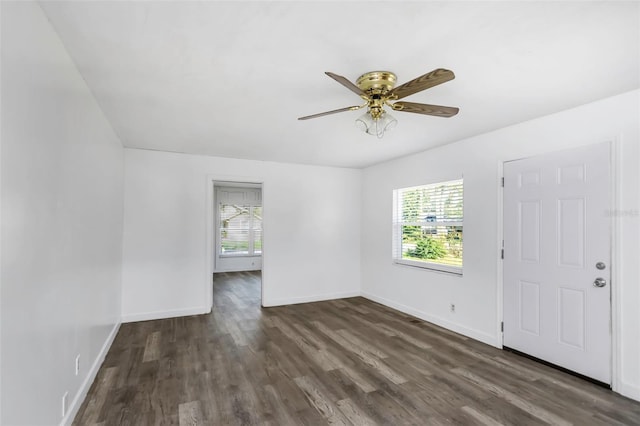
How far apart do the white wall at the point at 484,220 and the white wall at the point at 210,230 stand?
1.79 feet

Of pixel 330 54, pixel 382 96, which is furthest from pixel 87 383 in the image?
pixel 382 96

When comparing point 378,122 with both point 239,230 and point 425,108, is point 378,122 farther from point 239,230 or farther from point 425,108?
point 239,230

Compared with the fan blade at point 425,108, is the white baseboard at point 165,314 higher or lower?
lower

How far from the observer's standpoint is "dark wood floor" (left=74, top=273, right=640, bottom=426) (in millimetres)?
2240

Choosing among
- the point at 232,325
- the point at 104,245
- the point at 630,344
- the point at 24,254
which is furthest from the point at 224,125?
the point at 630,344

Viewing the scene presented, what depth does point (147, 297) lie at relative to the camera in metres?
4.46

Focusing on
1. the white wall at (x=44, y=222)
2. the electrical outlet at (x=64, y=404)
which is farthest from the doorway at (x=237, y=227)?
the electrical outlet at (x=64, y=404)

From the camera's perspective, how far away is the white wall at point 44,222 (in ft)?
4.24

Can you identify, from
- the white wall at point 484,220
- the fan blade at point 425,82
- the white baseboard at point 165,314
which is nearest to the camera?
the fan blade at point 425,82

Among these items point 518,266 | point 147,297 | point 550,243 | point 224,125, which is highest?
point 224,125

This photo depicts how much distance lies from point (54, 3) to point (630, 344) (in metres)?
4.32

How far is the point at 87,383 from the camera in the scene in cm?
249

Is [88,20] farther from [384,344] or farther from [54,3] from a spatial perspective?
[384,344]

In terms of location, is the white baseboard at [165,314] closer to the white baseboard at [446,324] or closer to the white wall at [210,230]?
the white wall at [210,230]
